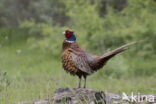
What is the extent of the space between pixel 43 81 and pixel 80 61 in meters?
1.27

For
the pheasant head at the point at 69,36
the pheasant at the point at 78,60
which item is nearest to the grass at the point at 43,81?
the pheasant at the point at 78,60

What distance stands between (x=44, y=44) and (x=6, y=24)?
42.7ft

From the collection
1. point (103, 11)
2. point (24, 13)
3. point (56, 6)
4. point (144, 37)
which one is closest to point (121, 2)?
point (103, 11)

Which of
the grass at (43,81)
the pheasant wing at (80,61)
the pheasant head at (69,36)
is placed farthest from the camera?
the pheasant head at (69,36)

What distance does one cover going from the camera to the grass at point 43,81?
394 cm

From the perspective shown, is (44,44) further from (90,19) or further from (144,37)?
(144,37)

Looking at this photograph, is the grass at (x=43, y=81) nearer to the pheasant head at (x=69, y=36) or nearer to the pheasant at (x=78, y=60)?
the pheasant at (x=78, y=60)

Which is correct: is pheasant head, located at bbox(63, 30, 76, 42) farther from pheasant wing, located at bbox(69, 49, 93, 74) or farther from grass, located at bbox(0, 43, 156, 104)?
grass, located at bbox(0, 43, 156, 104)

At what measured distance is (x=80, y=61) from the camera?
15.9 ft

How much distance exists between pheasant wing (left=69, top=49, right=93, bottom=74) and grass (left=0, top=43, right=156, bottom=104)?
0.26m

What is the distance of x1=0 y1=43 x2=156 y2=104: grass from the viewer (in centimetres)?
394

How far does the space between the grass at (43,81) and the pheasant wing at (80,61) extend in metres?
0.26

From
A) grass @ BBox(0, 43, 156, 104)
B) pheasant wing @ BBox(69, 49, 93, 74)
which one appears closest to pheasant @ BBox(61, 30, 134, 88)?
pheasant wing @ BBox(69, 49, 93, 74)

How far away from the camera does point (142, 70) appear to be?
13094mm
